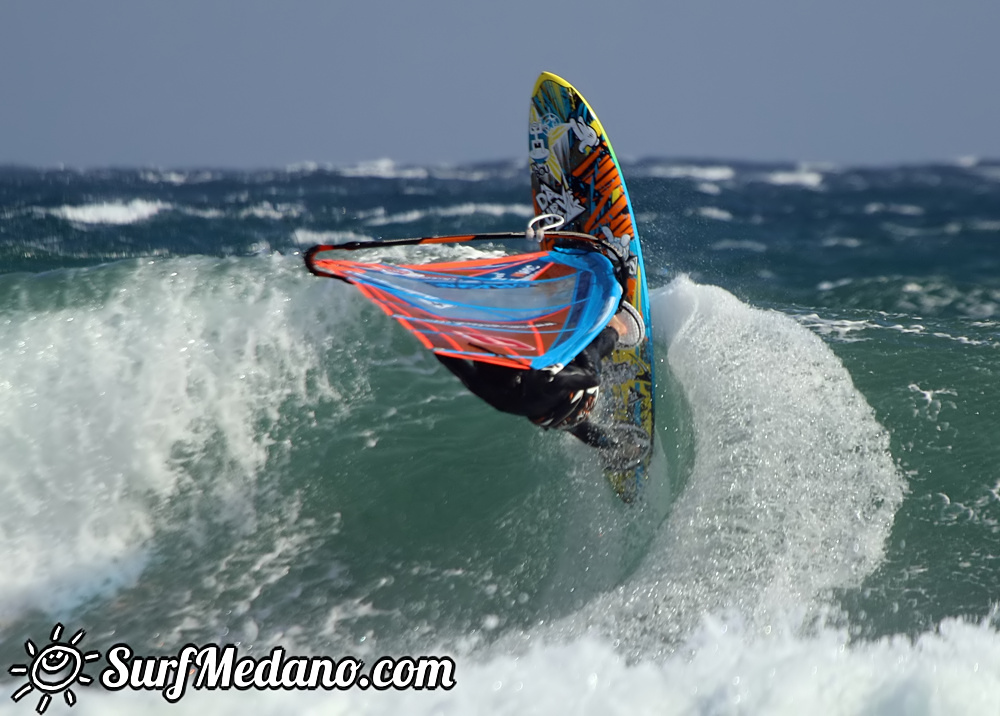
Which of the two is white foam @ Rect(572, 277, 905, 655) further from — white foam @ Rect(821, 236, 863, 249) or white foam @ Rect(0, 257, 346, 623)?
white foam @ Rect(821, 236, 863, 249)

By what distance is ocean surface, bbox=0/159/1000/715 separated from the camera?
131 inches

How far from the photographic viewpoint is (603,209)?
4918 mm

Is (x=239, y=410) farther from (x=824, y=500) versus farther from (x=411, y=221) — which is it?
(x=411, y=221)

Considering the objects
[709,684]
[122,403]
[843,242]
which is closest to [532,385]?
[709,684]

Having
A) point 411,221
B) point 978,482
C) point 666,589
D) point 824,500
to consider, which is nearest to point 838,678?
point 666,589

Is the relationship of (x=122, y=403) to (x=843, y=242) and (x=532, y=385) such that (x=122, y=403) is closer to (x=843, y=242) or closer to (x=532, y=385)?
(x=532, y=385)

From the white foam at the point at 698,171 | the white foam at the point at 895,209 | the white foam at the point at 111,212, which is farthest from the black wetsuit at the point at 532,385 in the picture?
the white foam at the point at 698,171

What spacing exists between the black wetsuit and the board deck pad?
3.06 feet

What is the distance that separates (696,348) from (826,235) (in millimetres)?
7417

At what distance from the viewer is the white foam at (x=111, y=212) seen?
1081cm

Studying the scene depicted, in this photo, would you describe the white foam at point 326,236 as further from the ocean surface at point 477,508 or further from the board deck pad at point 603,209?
the board deck pad at point 603,209

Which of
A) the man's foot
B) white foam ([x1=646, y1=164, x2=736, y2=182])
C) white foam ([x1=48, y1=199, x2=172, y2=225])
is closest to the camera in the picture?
the man's foot

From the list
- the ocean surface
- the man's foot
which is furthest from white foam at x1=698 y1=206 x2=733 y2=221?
the man's foot

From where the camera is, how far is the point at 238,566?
4250 millimetres
